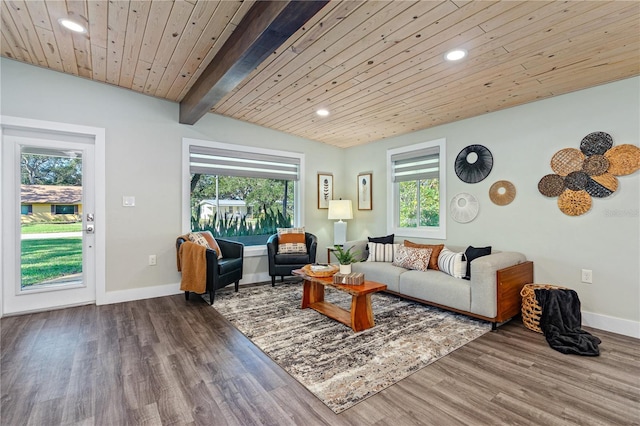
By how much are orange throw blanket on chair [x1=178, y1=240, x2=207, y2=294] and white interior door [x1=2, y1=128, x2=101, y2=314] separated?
1066 millimetres

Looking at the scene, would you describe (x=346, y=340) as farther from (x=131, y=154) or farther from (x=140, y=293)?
(x=131, y=154)

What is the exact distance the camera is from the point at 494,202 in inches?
143

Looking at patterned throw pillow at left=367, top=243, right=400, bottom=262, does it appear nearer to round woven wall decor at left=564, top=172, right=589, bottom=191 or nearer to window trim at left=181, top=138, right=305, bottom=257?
window trim at left=181, top=138, right=305, bottom=257

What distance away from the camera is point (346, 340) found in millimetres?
2576

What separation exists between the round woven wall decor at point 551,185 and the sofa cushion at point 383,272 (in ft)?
5.77

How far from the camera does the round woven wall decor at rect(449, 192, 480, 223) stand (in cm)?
383

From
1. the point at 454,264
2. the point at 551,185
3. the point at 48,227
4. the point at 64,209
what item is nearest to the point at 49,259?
the point at 48,227

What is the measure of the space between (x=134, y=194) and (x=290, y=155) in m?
2.44

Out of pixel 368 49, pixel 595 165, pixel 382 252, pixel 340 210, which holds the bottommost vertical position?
pixel 382 252

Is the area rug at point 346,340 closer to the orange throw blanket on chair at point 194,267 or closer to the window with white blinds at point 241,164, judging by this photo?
the orange throw blanket on chair at point 194,267

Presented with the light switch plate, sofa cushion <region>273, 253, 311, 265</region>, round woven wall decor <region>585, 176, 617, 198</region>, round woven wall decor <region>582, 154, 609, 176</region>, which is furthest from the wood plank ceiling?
sofa cushion <region>273, 253, 311, 265</region>

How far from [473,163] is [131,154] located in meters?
4.40

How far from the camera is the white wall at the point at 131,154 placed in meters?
3.18

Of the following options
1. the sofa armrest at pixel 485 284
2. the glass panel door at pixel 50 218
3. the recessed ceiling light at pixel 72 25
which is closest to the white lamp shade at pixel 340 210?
the sofa armrest at pixel 485 284
